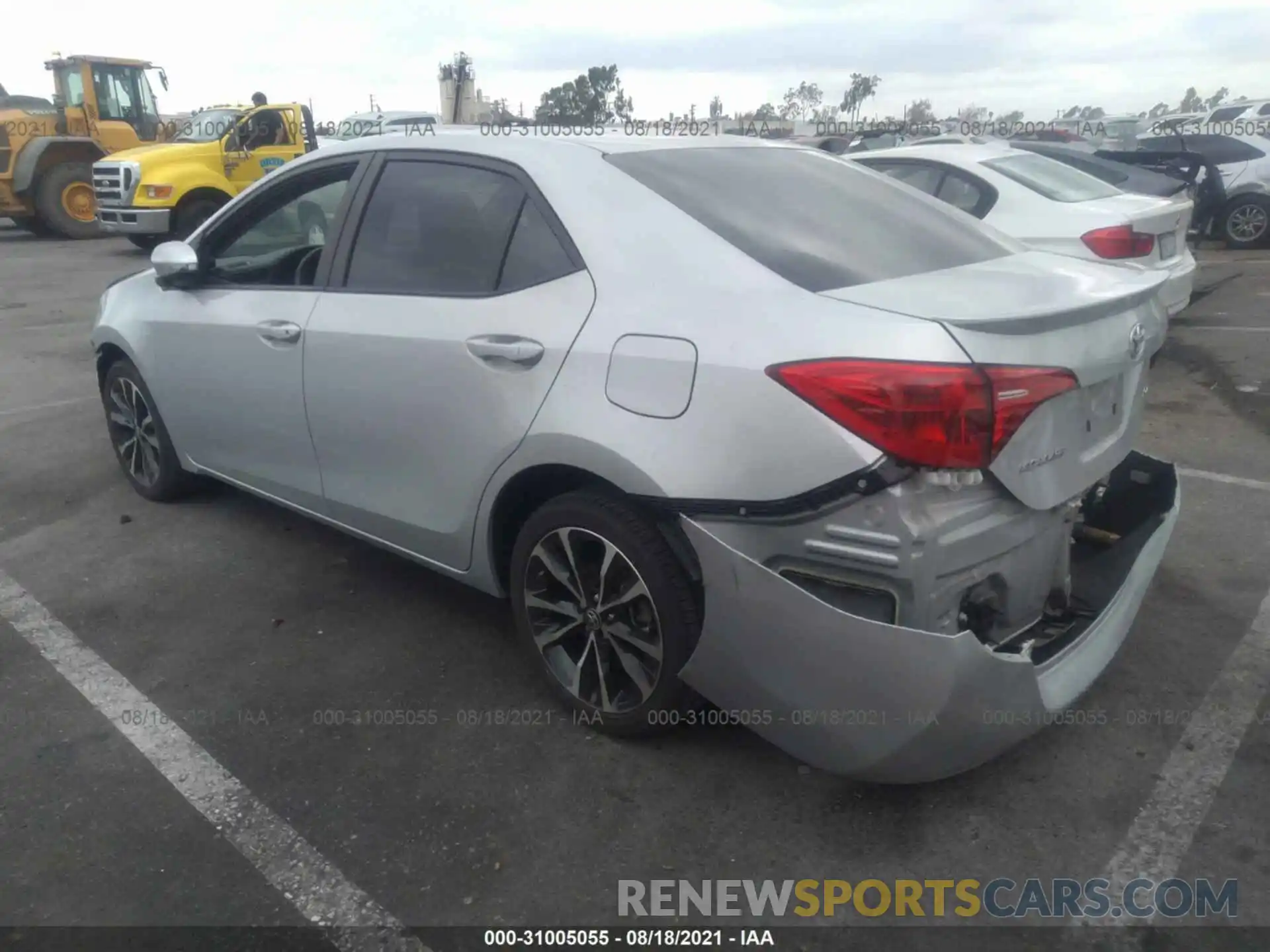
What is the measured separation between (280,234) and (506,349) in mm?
1771

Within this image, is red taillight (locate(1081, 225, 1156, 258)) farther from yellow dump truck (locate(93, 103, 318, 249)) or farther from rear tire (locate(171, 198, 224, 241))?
rear tire (locate(171, 198, 224, 241))

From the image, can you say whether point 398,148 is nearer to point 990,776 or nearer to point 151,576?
point 151,576

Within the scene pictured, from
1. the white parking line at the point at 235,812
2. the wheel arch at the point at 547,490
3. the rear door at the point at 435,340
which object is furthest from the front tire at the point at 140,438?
the wheel arch at the point at 547,490

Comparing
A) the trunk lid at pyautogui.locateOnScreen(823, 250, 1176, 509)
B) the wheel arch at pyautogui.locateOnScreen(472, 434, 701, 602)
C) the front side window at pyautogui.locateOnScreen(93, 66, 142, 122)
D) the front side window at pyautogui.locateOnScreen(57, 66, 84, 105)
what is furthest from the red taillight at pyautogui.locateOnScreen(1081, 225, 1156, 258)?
the front side window at pyautogui.locateOnScreen(57, 66, 84, 105)

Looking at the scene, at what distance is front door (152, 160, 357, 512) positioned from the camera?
3531 millimetres

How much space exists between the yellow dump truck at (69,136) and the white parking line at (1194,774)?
18.4 m

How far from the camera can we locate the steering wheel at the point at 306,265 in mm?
3525

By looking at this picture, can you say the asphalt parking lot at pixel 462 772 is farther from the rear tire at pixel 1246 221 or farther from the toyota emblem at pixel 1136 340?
the rear tire at pixel 1246 221

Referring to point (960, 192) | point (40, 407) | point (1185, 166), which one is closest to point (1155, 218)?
point (960, 192)

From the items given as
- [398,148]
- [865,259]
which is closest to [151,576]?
[398,148]

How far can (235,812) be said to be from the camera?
2609 mm

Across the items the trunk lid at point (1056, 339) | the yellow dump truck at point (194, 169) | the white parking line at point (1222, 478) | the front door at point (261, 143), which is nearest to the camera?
the trunk lid at point (1056, 339)

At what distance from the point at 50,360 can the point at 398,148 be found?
6.05 metres

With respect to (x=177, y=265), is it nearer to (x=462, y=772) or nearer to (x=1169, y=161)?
(x=462, y=772)
